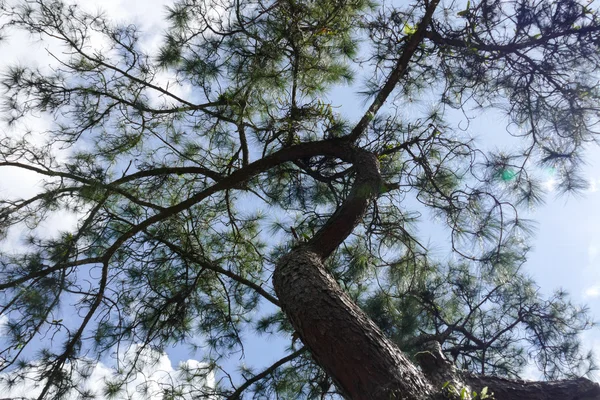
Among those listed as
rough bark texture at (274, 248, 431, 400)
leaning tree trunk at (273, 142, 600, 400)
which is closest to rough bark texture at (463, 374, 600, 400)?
leaning tree trunk at (273, 142, 600, 400)

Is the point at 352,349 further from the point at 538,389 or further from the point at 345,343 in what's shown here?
the point at 538,389

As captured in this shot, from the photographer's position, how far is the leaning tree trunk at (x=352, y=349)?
1.27 m

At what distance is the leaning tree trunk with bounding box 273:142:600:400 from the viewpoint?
127 cm

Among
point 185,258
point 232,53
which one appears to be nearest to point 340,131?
point 232,53

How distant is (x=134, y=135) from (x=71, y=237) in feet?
2.28

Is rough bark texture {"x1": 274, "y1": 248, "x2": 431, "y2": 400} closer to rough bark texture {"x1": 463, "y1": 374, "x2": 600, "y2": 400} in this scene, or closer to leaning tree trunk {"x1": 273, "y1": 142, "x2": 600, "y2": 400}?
leaning tree trunk {"x1": 273, "y1": 142, "x2": 600, "y2": 400}

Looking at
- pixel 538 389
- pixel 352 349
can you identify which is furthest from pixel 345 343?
pixel 538 389

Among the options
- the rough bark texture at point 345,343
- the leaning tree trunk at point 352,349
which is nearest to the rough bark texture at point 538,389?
the leaning tree trunk at point 352,349

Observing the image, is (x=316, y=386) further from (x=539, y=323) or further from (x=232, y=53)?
(x=232, y=53)

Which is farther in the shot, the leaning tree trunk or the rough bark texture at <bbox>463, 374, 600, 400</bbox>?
the rough bark texture at <bbox>463, 374, 600, 400</bbox>

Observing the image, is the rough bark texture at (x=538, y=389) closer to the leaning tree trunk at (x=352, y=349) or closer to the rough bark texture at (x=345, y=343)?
the leaning tree trunk at (x=352, y=349)

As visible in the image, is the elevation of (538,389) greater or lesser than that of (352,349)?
lesser

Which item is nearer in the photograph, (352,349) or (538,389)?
(352,349)

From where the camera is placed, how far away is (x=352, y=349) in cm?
133
